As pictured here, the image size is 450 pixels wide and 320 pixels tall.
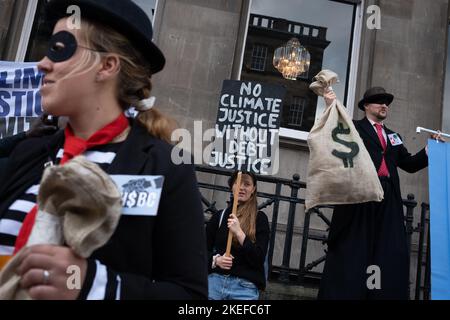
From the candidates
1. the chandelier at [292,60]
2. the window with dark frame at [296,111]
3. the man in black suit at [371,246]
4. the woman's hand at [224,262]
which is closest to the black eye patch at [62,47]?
the woman's hand at [224,262]

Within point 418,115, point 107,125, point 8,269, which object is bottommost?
point 8,269

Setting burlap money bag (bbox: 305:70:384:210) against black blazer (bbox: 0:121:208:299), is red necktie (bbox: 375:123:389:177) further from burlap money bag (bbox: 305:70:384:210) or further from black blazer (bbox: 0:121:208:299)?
black blazer (bbox: 0:121:208:299)

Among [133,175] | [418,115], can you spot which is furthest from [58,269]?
[418,115]

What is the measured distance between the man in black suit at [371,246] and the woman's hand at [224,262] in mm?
904

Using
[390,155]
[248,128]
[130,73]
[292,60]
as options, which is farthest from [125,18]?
[292,60]

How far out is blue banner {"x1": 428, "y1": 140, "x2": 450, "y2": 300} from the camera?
453 centimetres

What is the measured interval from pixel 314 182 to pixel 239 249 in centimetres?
95

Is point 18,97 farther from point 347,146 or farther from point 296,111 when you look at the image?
point 296,111

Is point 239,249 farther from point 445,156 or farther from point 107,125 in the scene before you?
point 107,125

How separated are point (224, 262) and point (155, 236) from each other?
2.80 metres

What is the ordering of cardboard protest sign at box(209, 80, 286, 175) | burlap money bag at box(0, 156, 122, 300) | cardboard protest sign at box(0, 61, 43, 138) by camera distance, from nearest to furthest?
burlap money bag at box(0, 156, 122, 300)
cardboard protest sign at box(209, 80, 286, 175)
cardboard protest sign at box(0, 61, 43, 138)

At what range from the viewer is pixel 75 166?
1262mm

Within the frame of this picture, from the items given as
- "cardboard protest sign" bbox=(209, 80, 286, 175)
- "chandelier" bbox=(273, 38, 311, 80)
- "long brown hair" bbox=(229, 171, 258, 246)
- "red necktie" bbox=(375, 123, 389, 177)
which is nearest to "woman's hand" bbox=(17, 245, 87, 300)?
"long brown hair" bbox=(229, 171, 258, 246)

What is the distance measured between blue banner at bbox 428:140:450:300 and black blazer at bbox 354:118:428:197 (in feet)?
0.60
